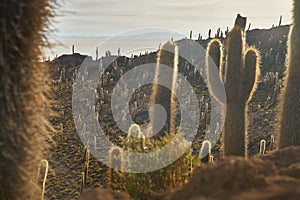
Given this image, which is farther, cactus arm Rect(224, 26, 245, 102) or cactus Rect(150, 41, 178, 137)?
cactus arm Rect(224, 26, 245, 102)

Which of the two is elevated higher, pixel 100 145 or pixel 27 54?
pixel 27 54

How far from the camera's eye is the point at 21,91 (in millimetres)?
5594

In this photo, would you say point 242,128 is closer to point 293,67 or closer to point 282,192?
point 293,67

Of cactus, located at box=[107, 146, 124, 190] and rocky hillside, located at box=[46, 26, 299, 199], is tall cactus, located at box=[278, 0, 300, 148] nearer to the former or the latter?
rocky hillside, located at box=[46, 26, 299, 199]

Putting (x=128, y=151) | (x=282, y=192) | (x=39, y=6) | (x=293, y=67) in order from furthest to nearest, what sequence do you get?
(x=293, y=67)
(x=128, y=151)
(x=39, y=6)
(x=282, y=192)

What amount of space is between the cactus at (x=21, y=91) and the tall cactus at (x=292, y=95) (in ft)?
23.1

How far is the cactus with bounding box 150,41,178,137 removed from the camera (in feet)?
34.9

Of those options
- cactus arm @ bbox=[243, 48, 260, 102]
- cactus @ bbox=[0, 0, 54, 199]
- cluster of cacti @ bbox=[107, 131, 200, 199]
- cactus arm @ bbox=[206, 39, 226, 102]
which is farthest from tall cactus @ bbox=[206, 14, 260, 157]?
cactus @ bbox=[0, 0, 54, 199]

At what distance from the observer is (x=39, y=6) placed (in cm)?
571

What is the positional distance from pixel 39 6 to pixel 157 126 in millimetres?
5560

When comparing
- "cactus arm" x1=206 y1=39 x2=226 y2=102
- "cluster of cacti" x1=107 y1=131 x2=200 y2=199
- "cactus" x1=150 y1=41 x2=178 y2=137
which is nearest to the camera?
"cluster of cacti" x1=107 y1=131 x2=200 y2=199

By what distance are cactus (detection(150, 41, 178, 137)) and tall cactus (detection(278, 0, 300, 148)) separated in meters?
2.81

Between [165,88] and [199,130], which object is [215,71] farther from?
[199,130]

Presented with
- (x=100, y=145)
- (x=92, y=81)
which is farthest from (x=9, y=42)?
(x=92, y=81)
